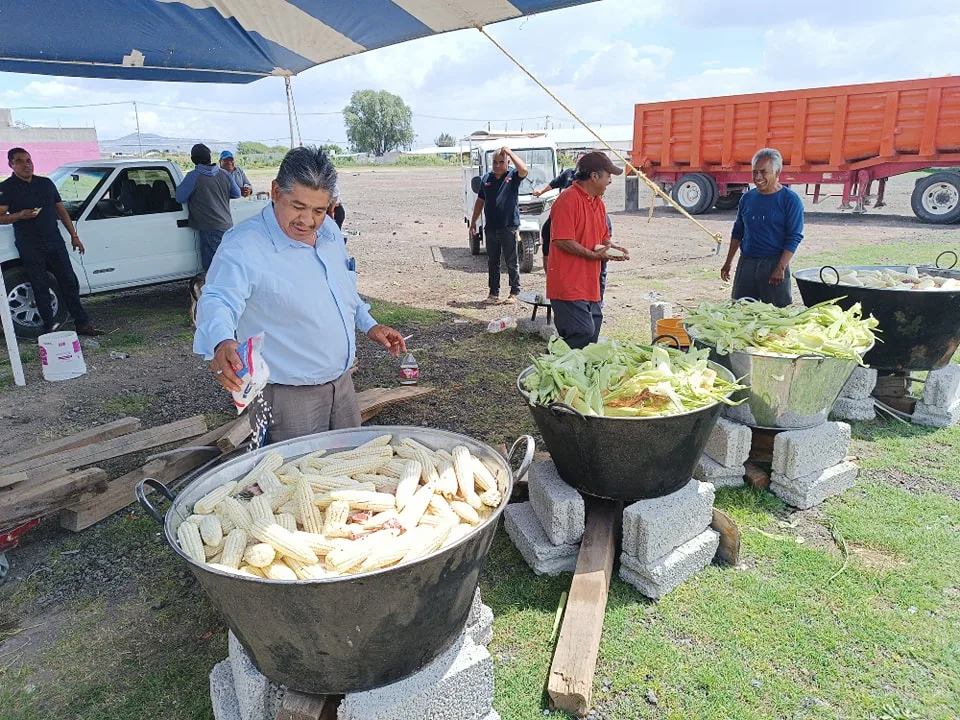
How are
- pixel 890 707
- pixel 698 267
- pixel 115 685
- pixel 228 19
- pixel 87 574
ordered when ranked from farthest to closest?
pixel 698 267
pixel 228 19
pixel 87 574
pixel 115 685
pixel 890 707

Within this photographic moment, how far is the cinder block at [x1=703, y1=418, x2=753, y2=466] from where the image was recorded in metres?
4.11

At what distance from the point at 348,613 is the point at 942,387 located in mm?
5192

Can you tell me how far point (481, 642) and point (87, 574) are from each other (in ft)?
7.77

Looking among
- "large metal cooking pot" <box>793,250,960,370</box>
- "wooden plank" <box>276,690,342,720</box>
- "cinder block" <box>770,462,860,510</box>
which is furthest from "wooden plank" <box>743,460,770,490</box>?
"wooden plank" <box>276,690,342,720</box>

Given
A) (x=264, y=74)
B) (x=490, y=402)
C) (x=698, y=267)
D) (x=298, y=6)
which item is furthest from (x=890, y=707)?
(x=698, y=267)

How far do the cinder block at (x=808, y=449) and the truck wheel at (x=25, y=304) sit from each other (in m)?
8.25

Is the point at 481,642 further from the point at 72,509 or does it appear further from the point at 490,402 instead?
the point at 490,402

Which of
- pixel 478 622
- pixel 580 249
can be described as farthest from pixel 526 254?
pixel 478 622

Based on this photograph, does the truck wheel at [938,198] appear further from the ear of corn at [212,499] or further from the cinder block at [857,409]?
the ear of corn at [212,499]

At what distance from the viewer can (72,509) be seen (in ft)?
13.1

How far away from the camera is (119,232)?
8.73 m

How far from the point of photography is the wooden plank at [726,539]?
3541 mm

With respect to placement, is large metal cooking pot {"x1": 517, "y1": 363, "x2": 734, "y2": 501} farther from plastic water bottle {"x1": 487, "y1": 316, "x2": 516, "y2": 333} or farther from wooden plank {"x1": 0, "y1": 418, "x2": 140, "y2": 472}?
plastic water bottle {"x1": 487, "y1": 316, "x2": 516, "y2": 333}

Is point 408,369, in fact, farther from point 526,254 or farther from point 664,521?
point 526,254
